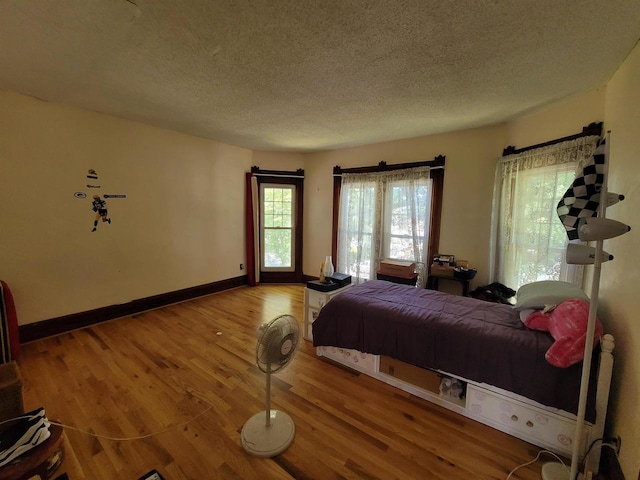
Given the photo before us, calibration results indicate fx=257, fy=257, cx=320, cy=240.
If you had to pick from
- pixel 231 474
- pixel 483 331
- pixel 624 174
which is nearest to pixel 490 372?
pixel 483 331

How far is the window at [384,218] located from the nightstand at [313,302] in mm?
1372

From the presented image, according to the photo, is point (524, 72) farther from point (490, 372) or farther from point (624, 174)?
point (490, 372)

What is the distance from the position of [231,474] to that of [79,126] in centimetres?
354

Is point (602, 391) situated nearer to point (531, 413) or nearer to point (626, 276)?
point (531, 413)

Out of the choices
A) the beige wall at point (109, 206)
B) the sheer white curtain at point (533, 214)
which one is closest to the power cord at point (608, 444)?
the sheer white curtain at point (533, 214)

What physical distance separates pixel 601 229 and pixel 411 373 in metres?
1.48

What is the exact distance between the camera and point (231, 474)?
4.44 feet

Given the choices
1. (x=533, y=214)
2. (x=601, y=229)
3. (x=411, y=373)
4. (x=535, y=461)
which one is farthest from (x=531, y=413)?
(x=533, y=214)

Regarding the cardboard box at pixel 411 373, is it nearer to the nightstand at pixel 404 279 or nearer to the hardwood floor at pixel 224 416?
the hardwood floor at pixel 224 416

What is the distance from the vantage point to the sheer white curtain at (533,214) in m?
2.24

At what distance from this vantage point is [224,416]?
1725 millimetres

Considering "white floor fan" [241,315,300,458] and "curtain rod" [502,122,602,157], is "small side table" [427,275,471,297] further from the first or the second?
"white floor fan" [241,315,300,458]

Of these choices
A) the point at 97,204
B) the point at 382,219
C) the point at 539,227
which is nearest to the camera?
the point at 539,227

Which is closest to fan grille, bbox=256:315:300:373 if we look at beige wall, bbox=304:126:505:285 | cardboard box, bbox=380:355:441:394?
cardboard box, bbox=380:355:441:394
